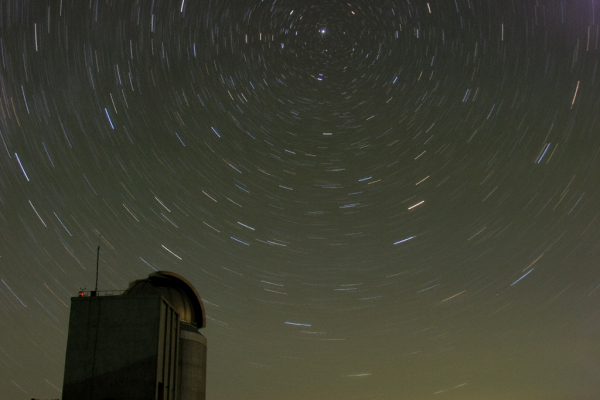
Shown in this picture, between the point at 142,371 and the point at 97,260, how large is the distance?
6.48 metres

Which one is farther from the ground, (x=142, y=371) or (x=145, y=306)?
(x=145, y=306)

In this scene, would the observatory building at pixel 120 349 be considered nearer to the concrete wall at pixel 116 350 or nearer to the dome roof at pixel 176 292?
the concrete wall at pixel 116 350

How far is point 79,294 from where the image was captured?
2203 centimetres

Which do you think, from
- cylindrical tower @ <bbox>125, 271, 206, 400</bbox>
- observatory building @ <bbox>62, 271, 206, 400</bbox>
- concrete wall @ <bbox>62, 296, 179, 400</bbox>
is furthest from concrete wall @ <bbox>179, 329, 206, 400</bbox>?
concrete wall @ <bbox>62, 296, 179, 400</bbox>

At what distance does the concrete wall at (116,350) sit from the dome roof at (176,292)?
167 inches

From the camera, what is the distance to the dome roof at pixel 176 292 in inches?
1013

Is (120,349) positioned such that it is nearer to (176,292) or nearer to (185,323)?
(185,323)

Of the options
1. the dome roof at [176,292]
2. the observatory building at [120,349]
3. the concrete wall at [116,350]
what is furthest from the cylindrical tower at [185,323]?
the concrete wall at [116,350]

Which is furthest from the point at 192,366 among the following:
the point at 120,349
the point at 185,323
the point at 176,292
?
the point at 120,349

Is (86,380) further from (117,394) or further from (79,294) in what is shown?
(79,294)

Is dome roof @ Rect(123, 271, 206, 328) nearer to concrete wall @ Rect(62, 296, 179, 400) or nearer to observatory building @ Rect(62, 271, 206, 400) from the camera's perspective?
observatory building @ Rect(62, 271, 206, 400)

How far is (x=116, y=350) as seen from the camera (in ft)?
66.5

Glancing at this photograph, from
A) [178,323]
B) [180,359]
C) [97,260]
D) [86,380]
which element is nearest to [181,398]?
[180,359]

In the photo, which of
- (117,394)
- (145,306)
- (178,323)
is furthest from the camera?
(178,323)
